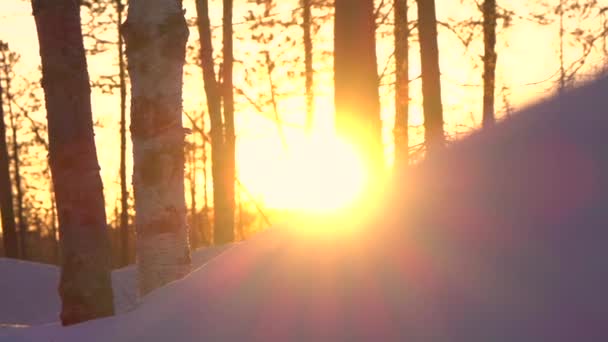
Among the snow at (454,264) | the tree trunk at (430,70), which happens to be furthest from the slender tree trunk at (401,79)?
the snow at (454,264)

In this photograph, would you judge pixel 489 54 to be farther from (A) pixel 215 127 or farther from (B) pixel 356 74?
(B) pixel 356 74

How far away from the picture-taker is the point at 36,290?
17.5 m

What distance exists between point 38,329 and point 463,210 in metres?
3.25

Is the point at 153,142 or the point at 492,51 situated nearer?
the point at 153,142

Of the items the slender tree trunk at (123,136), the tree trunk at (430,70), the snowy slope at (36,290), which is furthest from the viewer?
the slender tree trunk at (123,136)

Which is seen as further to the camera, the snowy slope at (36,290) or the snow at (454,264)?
the snowy slope at (36,290)

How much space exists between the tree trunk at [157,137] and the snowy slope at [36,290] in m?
8.60

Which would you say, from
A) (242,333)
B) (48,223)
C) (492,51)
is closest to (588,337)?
(242,333)

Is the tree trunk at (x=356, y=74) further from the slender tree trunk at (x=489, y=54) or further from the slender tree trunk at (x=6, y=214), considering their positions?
the slender tree trunk at (x=6, y=214)

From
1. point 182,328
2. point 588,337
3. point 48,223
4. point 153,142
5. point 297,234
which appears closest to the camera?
point 588,337

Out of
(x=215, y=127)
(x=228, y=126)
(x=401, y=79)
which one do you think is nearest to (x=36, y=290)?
(x=215, y=127)

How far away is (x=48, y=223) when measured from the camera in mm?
60875

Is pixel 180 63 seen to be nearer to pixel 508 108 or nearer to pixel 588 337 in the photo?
pixel 508 108

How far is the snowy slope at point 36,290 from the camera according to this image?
52.9ft
